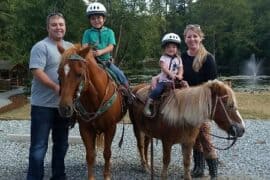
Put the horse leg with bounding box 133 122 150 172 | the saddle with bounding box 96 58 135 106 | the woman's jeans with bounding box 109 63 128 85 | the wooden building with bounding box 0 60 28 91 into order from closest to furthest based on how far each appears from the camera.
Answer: the saddle with bounding box 96 58 135 106 < the woman's jeans with bounding box 109 63 128 85 < the horse leg with bounding box 133 122 150 172 < the wooden building with bounding box 0 60 28 91

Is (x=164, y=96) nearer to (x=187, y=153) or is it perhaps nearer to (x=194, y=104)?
(x=194, y=104)

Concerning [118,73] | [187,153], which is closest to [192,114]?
[187,153]

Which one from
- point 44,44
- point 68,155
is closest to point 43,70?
point 44,44

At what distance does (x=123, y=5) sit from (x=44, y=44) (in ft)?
103

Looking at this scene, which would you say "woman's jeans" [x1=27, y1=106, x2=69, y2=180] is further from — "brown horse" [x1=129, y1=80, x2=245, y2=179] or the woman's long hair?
the woman's long hair

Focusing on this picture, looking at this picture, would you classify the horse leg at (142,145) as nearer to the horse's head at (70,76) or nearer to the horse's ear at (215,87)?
the horse's ear at (215,87)

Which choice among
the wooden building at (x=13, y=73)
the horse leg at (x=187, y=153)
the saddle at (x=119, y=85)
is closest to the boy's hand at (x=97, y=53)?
the saddle at (x=119, y=85)

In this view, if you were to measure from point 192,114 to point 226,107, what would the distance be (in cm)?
40

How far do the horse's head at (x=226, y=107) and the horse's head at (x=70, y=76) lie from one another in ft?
4.99

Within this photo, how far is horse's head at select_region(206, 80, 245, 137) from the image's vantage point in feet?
16.1

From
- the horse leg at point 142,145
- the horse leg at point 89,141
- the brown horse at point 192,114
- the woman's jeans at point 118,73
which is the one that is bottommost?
the horse leg at point 142,145

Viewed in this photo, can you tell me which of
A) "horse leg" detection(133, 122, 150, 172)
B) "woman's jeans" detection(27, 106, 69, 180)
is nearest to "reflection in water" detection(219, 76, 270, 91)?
"horse leg" detection(133, 122, 150, 172)

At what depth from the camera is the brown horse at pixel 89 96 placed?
4422 millimetres

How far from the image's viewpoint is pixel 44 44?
16.3ft
